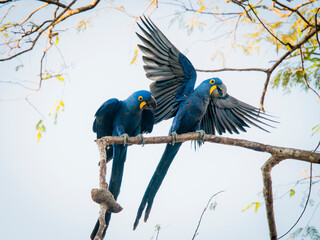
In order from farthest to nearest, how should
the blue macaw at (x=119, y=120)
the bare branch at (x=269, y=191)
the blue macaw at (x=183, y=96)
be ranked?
1. the blue macaw at (x=183, y=96)
2. the blue macaw at (x=119, y=120)
3. the bare branch at (x=269, y=191)

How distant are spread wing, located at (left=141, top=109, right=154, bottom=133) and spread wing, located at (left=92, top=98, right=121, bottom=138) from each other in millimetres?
331

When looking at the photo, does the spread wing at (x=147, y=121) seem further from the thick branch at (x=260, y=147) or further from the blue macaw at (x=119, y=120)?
the thick branch at (x=260, y=147)

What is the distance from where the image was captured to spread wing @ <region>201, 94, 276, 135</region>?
14.2 ft

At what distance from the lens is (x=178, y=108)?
418 cm

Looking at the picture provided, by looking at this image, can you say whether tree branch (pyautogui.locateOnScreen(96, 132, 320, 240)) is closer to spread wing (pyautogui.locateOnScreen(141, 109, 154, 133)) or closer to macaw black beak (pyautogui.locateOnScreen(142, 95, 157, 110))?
macaw black beak (pyautogui.locateOnScreen(142, 95, 157, 110))

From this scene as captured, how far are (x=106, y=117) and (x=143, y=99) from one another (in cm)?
41

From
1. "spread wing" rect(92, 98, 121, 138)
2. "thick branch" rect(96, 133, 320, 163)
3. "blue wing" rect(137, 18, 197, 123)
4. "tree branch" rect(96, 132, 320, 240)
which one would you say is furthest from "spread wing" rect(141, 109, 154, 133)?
"tree branch" rect(96, 132, 320, 240)

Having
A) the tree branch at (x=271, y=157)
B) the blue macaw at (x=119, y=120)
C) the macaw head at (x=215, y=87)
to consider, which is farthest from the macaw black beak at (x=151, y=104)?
Result: the tree branch at (x=271, y=157)

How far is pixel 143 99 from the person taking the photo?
3.91m

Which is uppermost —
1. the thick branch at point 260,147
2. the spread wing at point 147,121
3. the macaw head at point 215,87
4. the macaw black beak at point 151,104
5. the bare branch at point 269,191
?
the macaw head at point 215,87

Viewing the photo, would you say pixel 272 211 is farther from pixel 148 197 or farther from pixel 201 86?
pixel 201 86

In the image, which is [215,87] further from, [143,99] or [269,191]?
[269,191]

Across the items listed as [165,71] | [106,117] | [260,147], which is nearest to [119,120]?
[106,117]

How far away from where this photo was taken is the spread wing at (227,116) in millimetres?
4320
